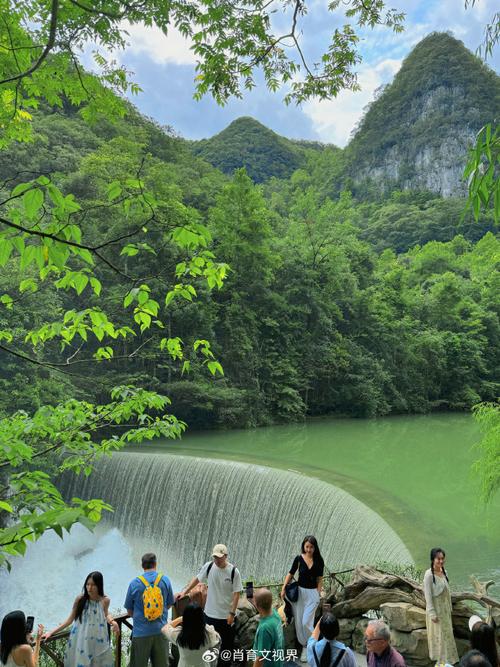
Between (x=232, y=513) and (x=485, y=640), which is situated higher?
(x=485, y=640)

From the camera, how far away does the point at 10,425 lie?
340 cm

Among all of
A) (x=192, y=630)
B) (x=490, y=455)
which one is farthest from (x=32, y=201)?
(x=490, y=455)

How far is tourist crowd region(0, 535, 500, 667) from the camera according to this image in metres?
2.75

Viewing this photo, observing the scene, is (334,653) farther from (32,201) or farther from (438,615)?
(32,201)

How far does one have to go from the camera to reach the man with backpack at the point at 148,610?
11.3 feet

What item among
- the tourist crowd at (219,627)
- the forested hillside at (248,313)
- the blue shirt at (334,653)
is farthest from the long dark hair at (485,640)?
the forested hillside at (248,313)

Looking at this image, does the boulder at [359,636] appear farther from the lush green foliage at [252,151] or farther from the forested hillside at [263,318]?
the lush green foliage at [252,151]

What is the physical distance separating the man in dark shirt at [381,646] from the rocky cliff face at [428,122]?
75123 mm

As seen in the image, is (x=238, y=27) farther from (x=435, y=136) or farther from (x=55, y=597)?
(x=435, y=136)

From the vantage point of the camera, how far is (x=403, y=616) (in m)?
4.29

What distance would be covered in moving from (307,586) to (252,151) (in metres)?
72.9

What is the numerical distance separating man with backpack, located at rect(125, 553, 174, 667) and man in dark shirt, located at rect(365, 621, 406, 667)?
4.54ft

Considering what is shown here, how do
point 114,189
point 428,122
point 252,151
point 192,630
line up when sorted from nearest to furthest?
1. point 114,189
2. point 192,630
3. point 252,151
4. point 428,122

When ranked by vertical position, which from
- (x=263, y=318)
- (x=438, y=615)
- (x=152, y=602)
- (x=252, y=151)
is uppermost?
(x=252, y=151)
